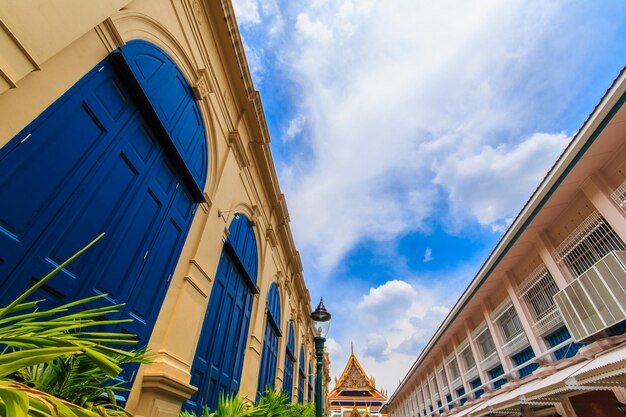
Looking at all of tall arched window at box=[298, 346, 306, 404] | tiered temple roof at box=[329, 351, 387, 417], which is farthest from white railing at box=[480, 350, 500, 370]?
tiered temple roof at box=[329, 351, 387, 417]

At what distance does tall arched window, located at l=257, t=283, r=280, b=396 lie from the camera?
9164mm

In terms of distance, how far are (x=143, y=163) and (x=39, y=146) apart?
1.35 metres

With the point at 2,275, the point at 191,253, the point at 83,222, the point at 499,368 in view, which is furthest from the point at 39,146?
the point at 499,368

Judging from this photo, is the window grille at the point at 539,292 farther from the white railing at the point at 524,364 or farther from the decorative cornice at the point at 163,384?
the decorative cornice at the point at 163,384

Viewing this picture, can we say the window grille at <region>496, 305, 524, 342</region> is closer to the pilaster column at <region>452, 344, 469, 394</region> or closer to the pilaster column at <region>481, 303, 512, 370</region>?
the pilaster column at <region>481, 303, 512, 370</region>

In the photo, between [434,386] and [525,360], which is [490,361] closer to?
[525,360]

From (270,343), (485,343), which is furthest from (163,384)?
(485,343)

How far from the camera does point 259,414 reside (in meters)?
4.12

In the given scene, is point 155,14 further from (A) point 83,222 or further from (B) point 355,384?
(B) point 355,384

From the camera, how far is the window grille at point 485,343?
10.4m

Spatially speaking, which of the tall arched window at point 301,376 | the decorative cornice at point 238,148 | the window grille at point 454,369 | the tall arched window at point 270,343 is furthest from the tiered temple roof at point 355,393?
the decorative cornice at point 238,148

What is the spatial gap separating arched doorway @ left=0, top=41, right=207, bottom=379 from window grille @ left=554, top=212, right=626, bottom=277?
733 centimetres

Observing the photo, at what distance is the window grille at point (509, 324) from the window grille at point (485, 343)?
908mm

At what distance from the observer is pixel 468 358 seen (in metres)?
12.4
